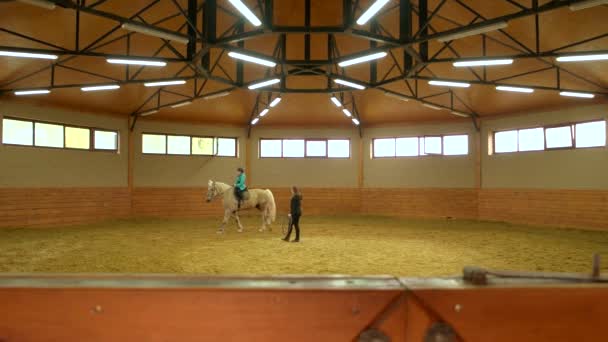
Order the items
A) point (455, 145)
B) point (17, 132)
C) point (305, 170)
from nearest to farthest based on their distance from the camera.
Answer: point (17, 132) → point (455, 145) → point (305, 170)

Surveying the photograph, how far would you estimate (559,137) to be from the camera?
46.0 feet

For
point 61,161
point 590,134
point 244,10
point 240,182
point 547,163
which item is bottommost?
point 240,182

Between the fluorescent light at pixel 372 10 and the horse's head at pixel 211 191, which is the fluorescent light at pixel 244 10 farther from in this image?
the horse's head at pixel 211 191

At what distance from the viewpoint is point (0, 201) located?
12453mm

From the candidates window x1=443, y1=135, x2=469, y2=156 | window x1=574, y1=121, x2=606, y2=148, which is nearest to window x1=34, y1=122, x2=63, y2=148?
window x1=443, y1=135, x2=469, y2=156

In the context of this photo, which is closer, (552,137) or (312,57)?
(312,57)

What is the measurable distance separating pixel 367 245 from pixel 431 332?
368 inches

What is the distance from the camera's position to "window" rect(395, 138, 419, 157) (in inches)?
714

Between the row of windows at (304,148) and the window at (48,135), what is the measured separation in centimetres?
885

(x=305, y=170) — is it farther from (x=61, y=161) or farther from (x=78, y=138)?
(x=61, y=161)

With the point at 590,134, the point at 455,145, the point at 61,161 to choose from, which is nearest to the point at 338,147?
the point at 455,145

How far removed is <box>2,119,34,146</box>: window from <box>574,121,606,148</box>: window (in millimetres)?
20169

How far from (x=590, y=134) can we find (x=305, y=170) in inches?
470

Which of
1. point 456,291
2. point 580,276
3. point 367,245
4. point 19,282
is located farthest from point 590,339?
point 367,245
